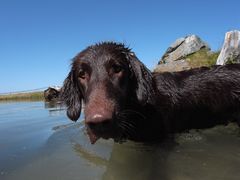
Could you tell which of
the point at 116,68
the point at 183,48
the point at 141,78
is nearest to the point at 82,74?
the point at 116,68

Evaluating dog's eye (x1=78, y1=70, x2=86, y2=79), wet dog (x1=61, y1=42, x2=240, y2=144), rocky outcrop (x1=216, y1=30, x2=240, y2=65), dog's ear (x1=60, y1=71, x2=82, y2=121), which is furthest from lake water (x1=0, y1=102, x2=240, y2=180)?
rocky outcrop (x1=216, y1=30, x2=240, y2=65)

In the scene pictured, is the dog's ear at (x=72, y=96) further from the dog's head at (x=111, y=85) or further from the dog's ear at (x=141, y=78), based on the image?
the dog's ear at (x=141, y=78)

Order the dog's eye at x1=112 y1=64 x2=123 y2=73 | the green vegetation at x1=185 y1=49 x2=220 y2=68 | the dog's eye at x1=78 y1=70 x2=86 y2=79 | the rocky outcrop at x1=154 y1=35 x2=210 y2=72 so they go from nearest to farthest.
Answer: the dog's eye at x1=112 y1=64 x2=123 y2=73 → the dog's eye at x1=78 y1=70 x2=86 y2=79 → the green vegetation at x1=185 y1=49 x2=220 y2=68 → the rocky outcrop at x1=154 y1=35 x2=210 y2=72

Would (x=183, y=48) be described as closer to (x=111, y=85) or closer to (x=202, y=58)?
(x=202, y=58)

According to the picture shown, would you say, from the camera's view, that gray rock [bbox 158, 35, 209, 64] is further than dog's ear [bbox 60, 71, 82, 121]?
Yes

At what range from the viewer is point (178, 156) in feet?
17.8

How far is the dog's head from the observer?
168 inches

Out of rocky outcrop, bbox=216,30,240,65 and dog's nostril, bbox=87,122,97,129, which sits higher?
rocky outcrop, bbox=216,30,240,65

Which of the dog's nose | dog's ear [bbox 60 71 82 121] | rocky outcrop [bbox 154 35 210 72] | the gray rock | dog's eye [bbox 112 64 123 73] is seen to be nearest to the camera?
the dog's nose

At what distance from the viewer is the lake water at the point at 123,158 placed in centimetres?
459

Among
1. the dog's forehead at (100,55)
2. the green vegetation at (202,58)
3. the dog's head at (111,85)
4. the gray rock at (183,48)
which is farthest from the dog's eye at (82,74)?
the gray rock at (183,48)

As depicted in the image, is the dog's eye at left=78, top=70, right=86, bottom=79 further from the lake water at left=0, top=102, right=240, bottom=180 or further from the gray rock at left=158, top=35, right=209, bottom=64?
the gray rock at left=158, top=35, right=209, bottom=64

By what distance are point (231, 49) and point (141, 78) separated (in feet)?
28.1

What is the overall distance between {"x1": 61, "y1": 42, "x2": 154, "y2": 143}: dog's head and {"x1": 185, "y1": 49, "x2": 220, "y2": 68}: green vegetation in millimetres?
11323
